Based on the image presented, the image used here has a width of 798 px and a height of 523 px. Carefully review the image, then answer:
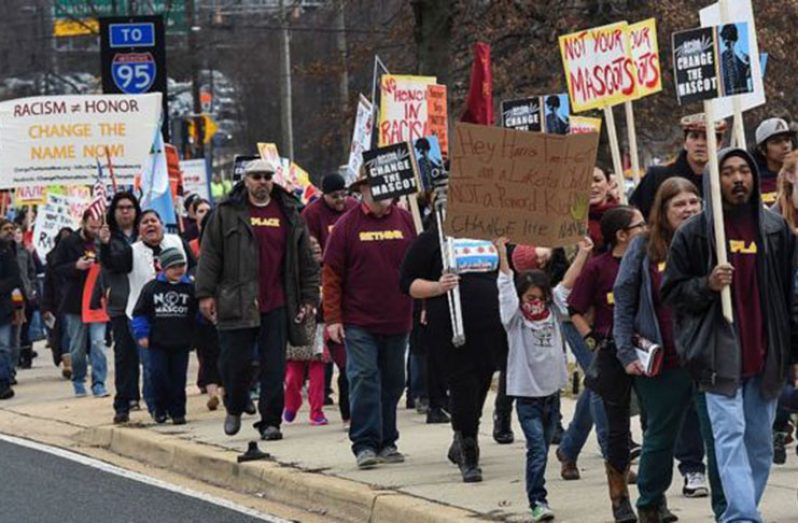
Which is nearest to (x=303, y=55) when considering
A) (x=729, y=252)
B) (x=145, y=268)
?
(x=145, y=268)

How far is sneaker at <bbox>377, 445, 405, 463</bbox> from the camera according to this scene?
12.0 metres

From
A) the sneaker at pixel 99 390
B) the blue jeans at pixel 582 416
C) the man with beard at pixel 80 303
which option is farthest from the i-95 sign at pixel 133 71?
the blue jeans at pixel 582 416

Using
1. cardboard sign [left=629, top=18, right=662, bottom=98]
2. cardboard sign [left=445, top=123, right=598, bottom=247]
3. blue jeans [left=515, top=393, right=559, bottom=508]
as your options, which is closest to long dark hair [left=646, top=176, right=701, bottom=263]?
cardboard sign [left=445, top=123, right=598, bottom=247]

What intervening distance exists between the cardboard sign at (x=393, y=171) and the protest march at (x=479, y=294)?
15 mm

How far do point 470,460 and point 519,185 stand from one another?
1718 mm

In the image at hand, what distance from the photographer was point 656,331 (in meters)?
8.82

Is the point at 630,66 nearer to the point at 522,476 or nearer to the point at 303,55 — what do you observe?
the point at 522,476

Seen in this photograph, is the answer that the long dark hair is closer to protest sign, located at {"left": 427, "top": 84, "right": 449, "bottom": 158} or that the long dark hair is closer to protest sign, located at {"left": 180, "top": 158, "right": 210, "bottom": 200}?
protest sign, located at {"left": 427, "top": 84, "right": 449, "bottom": 158}

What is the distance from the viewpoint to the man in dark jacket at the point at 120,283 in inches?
603

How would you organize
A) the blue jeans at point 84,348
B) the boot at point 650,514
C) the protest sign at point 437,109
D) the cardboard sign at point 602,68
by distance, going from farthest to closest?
the blue jeans at point 84,348 → the protest sign at point 437,109 → the cardboard sign at point 602,68 → the boot at point 650,514

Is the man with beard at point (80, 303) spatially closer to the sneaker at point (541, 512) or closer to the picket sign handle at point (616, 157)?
the picket sign handle at point (616, 157)

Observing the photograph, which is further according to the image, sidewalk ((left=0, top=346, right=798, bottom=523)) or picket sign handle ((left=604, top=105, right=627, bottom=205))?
picket sign handle ((left=604, top=105, right=627, bottom=205))

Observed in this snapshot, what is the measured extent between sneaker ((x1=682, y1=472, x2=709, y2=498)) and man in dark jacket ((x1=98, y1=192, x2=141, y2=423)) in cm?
628

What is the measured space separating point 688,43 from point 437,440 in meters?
4.86
